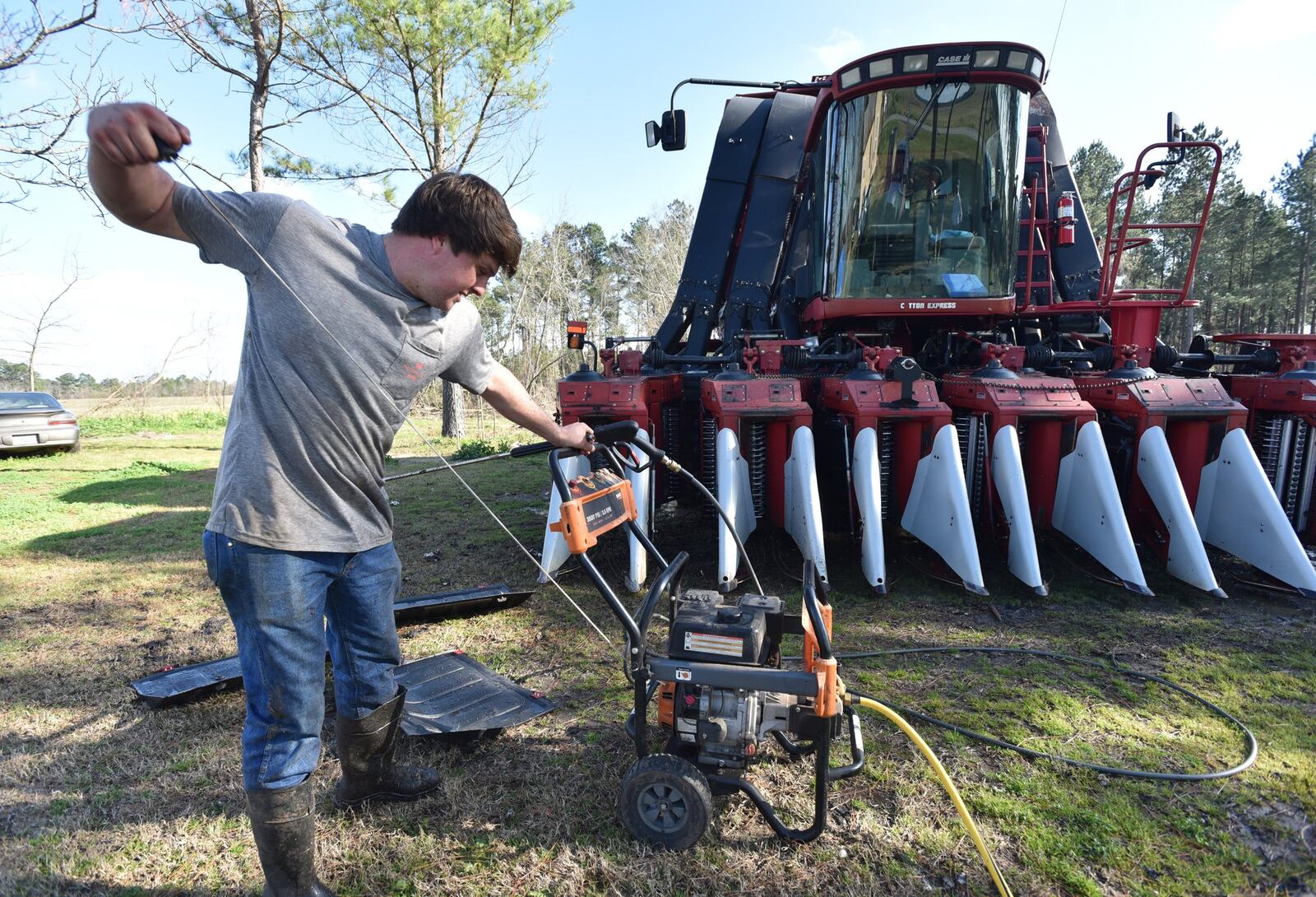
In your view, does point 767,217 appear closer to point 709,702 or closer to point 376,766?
point 709,702

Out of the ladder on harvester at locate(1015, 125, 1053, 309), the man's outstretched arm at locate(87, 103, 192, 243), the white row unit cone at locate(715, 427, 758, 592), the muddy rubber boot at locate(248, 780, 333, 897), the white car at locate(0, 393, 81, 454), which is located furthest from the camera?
the white car at locate(0, 393, 81, 454)

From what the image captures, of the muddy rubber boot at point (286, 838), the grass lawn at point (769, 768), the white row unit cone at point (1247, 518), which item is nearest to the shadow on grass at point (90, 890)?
the grass lawn at point (769, 768)

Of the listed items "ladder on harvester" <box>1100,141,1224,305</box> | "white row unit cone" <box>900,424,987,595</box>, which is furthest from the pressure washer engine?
"ladder on harvester" <box>1100,141,1224,305</box>

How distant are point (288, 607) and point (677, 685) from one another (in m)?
1.19

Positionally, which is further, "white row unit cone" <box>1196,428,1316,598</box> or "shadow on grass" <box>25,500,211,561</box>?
"shadow on grass" <box>25,500,211,561</box>

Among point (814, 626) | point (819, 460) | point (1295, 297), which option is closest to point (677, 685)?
point (814, 626)

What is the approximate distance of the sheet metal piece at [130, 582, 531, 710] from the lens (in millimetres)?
3023

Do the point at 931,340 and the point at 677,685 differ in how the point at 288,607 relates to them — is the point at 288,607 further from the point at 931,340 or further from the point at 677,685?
the point at 931,340

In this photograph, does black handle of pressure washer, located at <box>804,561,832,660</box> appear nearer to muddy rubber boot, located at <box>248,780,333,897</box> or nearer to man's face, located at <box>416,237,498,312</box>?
man's face, located at <box>416,237,498,312</box>

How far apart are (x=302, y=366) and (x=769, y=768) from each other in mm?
2025

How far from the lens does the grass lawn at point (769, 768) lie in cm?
204

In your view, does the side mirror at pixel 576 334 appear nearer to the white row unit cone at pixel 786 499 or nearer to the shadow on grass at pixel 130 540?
the white row unit cone at pixel 786 499

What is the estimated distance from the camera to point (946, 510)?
4.11m

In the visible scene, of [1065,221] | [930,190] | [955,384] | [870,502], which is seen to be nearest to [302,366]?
[870,502]
